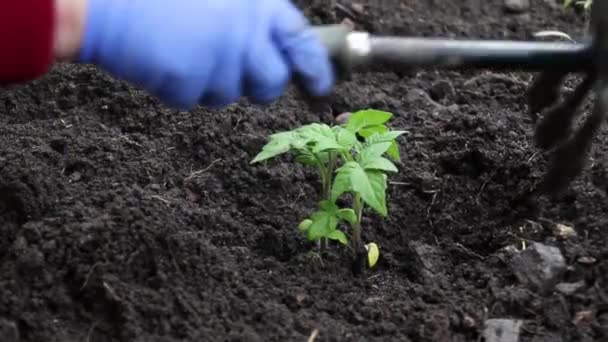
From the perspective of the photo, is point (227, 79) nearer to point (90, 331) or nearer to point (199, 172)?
point (90, 331)

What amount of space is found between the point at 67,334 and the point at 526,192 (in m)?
1.06

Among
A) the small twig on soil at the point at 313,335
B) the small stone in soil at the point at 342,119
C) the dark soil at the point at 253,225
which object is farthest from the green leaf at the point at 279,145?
the small stone in soil at the point at 342,119

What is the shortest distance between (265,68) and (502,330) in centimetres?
73

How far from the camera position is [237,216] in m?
1.96

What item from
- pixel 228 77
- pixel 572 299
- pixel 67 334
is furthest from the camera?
pixel 572 299

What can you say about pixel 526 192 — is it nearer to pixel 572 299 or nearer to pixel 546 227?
pixel 546 227

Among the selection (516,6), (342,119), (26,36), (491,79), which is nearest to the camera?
(26,36)

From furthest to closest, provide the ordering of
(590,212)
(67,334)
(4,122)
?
(4,122), (590,212), (67,334)

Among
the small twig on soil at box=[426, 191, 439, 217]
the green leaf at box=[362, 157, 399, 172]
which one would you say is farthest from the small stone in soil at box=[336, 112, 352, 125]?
the green leaf at box=[362, 157, 399, 172]

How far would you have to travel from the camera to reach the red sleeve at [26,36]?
1.32m

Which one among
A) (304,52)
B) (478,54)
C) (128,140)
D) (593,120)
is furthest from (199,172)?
(593,120)

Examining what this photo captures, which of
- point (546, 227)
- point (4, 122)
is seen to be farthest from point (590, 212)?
point (4, 122)

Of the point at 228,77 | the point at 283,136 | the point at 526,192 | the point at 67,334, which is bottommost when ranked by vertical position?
the point at 67,334

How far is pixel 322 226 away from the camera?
5.71 ft
